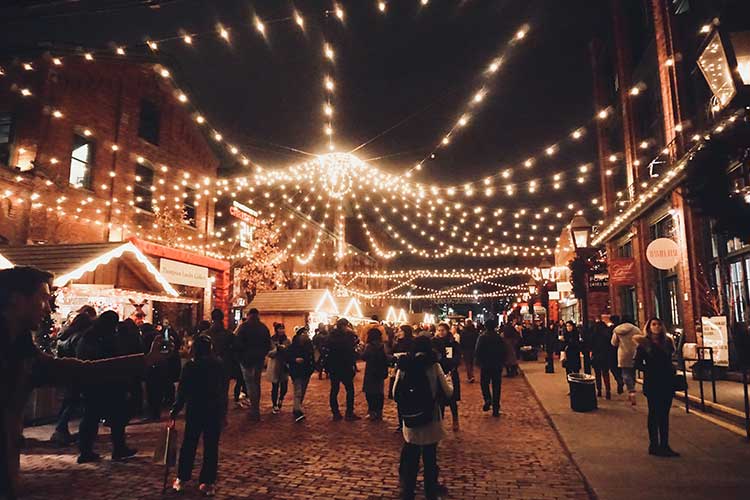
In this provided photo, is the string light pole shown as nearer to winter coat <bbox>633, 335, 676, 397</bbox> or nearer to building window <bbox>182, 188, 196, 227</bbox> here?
winter coat <bbox>633, 335, 676, 397</bbox>

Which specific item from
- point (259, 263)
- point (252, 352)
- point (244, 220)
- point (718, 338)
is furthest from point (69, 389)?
point (244, 220)

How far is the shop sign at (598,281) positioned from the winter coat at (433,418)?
59.4 feet

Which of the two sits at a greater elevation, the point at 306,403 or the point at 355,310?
the point at 355,310

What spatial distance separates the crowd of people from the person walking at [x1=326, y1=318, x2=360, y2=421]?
20 mm

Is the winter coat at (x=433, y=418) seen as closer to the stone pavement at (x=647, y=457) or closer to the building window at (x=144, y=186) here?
the stone pavement at (x=647, y=457)

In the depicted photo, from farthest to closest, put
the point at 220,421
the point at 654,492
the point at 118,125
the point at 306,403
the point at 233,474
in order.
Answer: the point at 118,125 < the point at 306,403 < the point at 233,474 < the point at 220,421 < the point at 654,492

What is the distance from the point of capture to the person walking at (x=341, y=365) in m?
9.20

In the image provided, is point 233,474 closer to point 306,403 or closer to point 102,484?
point 102,484

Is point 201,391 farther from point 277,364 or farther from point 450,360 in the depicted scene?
point 277,364

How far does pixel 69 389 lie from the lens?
24.2ft

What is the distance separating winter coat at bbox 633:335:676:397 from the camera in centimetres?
632

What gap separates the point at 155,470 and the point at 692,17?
1711cm

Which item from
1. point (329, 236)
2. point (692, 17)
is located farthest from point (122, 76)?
point (329, 236)

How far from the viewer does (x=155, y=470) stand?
19.5 ft
